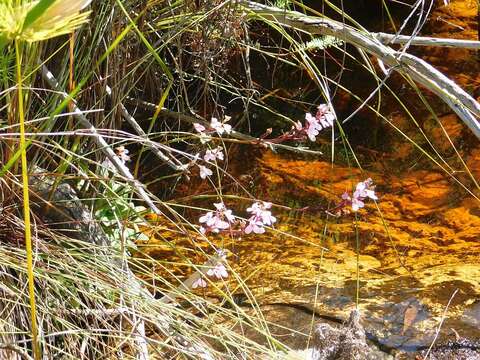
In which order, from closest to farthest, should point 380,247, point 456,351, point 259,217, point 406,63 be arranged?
point 406,63 < point 259,217 < point 456,351 < point 380,247

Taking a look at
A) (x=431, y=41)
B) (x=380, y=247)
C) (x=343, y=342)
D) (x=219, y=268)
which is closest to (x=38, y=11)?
(x=219, y=268)

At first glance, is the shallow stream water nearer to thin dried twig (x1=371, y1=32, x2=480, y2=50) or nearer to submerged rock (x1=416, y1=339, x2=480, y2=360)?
submerged rock (x1=416, y1=339, x2=480, y2=360)

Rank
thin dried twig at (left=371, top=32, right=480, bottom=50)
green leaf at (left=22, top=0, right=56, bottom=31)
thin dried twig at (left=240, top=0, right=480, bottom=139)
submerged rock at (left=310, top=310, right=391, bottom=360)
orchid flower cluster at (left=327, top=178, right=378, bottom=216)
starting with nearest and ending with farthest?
green leaf at (left=22, top=0, right=56, bottom=31)
thin dried twig at (left=240, top=0, right=480, bottom=139)
thin dried twig at (left=371, top=32, right=480, bottom=50)
orchid flower cluster at (left=327, top=178, right=378, bottom=216)
submerged rock at (left=310, top=310, right=391, bottom=360)

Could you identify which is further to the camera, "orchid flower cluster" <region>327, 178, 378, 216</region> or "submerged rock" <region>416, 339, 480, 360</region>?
"submerged rock" <region>416, 339, 480, 360</region>

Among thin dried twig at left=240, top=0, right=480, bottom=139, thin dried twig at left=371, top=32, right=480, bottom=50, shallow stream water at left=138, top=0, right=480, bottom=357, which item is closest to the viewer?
thin dried twig at left=240, top=0, right=480, bottom=139

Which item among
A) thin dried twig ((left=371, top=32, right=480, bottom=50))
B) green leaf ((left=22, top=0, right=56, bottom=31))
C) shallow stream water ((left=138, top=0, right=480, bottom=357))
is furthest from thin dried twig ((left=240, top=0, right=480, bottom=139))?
green leaf ((left=22, top=0, right=56, bottom=31))

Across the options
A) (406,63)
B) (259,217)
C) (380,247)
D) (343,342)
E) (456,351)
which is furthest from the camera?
(380,247)

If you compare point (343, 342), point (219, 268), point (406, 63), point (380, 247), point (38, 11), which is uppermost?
point (38, 11)

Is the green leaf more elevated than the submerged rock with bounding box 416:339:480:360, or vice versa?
the green leaf

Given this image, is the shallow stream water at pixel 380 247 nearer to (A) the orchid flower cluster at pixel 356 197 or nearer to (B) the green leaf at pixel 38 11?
(A) the orchid flower cluster at pixel 356 197

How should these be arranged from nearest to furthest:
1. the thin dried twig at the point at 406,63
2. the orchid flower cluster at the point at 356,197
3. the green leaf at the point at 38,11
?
the green leaf at the point at 38,11 → the thin dried twig at the point at 406,63 → the orchid flower cluster at the point at 356,197

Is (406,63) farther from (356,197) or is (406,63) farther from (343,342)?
(343,342)

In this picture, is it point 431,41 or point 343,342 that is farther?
point 343,342

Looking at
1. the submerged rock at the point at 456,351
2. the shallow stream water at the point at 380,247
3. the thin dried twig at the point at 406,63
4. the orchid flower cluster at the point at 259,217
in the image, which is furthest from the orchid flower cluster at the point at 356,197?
the submerged rock at the point at 456,351
